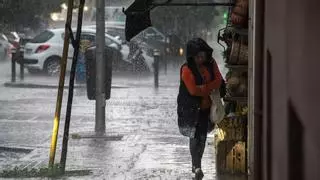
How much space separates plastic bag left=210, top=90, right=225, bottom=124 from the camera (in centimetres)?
800

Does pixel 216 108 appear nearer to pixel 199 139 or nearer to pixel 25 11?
pixel 199 139

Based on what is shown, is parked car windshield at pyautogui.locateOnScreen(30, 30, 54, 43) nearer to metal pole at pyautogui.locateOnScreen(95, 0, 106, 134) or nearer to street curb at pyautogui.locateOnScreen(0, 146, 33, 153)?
metal pole at pyautogui.locateOnScreen(95, 0, 106, 134)

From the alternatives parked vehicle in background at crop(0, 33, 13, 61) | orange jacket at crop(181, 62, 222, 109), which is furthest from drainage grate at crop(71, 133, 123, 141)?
parked vehicle in background at crop(0, 33, 13, 61)

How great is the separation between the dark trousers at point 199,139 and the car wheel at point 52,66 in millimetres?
16817

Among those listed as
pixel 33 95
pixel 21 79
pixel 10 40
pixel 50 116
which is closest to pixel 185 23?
pixel 10 40

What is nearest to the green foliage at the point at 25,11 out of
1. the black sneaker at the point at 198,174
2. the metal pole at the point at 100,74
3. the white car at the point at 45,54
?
the white car at the point at 45,54

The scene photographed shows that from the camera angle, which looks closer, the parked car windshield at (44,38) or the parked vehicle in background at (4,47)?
the parked car windshield at (44,38)

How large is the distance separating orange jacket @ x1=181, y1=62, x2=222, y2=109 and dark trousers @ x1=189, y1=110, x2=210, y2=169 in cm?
12

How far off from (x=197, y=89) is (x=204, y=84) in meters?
0.10

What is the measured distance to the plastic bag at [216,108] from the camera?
8000 millimetres

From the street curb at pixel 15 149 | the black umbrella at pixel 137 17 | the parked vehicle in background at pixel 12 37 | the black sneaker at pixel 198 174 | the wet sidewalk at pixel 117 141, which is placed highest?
the black umbrella at pixel 137 17

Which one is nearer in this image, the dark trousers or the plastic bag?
the plastic bag

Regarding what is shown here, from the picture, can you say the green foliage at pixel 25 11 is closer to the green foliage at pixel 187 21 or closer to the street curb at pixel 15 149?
the green foliage at pixel 187 21

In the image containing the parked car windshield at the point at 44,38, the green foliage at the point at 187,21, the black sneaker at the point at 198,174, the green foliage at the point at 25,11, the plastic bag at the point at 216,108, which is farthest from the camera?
the green foliage at the point at 187,21
